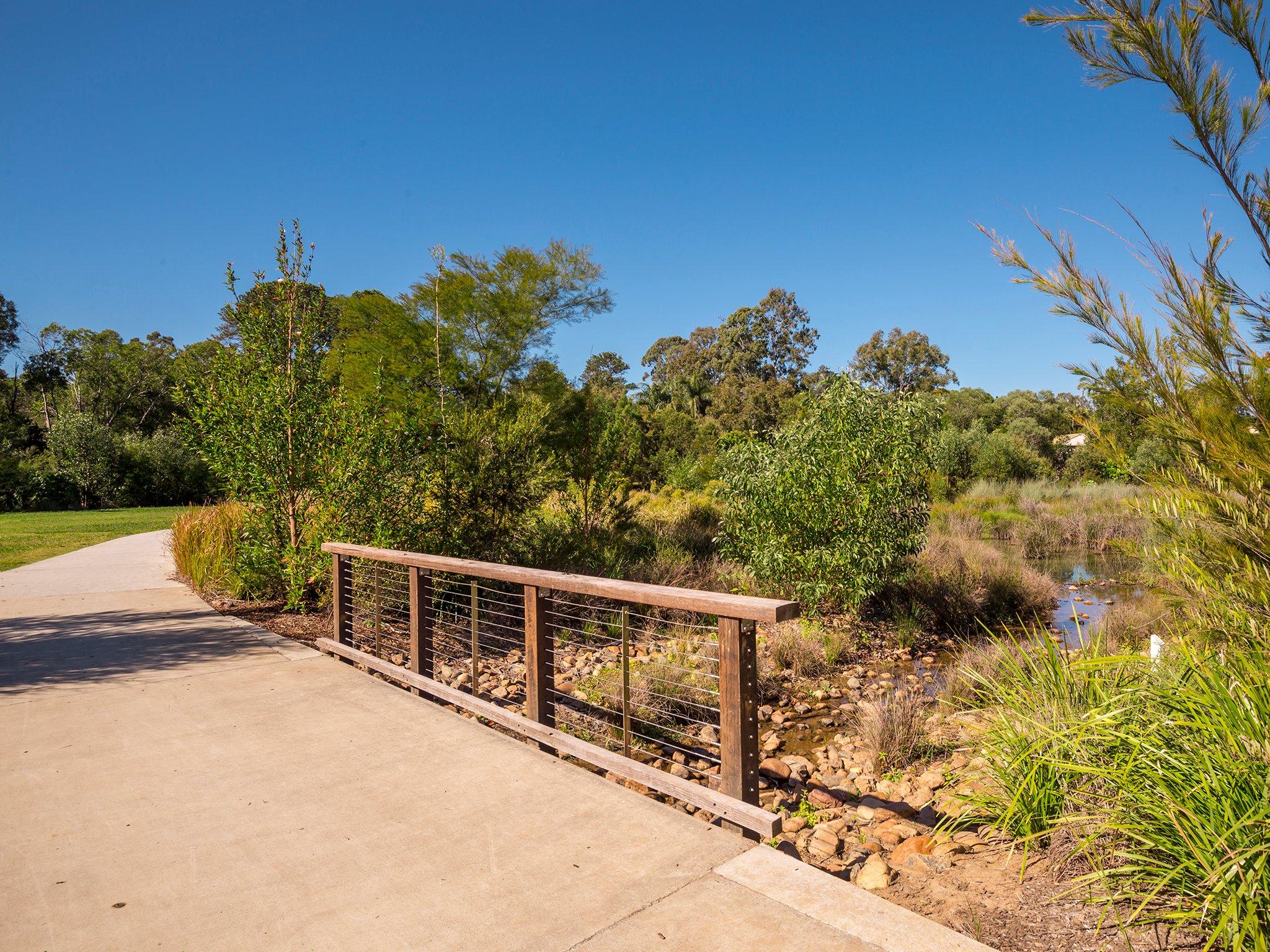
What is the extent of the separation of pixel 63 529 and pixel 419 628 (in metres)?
19.5

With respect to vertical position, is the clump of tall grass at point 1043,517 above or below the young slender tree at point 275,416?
below

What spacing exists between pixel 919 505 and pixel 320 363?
778cm

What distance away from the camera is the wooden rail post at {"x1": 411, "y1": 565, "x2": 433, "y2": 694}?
5.57 meters

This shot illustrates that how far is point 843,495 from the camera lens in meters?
10.0

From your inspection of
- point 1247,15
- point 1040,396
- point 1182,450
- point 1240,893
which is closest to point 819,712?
point 1182,450

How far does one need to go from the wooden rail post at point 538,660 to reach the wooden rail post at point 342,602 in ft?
9.16

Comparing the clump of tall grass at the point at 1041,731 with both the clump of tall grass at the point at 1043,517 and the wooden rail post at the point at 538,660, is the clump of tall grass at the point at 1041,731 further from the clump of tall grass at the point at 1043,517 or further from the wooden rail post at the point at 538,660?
the clump of tall grass at the point at 1043,517

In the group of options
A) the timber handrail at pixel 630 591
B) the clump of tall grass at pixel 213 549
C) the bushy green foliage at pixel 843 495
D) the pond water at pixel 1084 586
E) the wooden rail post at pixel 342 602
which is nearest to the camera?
the timber handrail at pixel 630 591

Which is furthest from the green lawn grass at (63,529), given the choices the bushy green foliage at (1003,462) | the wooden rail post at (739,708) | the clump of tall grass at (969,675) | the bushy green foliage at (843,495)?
the bushy green foliage at (1003,462)

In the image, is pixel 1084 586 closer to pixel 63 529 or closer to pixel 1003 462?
pixel 1003 462

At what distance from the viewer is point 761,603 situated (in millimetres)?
3145

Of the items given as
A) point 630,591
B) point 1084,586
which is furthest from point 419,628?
Result: point 1084,586

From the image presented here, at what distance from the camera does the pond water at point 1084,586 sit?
10594 millimetres

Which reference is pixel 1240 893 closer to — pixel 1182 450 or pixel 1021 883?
pixel 1021 883
